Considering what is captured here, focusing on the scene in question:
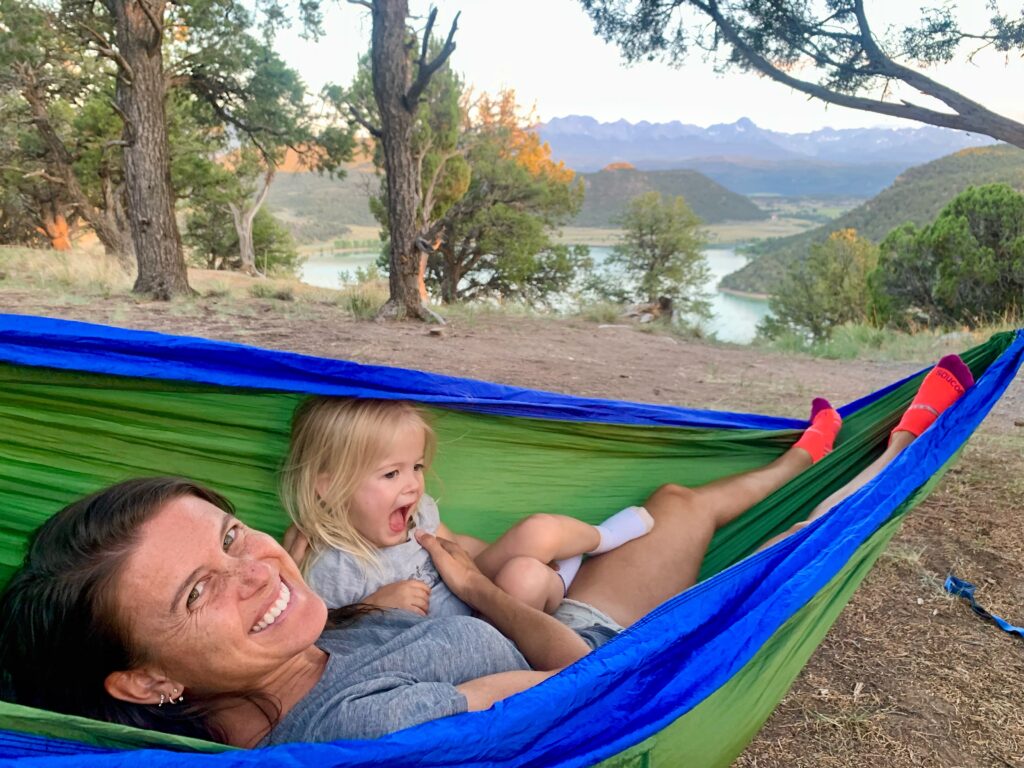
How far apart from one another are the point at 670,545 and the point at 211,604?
1.02 m

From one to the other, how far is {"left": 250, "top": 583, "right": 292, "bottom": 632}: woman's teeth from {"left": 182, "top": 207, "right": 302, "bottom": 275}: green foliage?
15.2m

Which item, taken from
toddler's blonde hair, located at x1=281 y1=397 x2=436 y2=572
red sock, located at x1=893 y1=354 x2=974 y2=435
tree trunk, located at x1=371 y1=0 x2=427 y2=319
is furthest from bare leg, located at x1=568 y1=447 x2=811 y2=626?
tree trunk, located at x1=371 y1=0 x2=427 y2=319

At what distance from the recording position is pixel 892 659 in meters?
1.69

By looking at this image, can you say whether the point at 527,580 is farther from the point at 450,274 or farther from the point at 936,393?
the point at 450,274

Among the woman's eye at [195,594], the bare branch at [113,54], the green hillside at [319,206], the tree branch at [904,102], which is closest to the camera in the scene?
the woman's eye at [195,594]

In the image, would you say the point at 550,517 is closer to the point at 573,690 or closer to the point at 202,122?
the point at 573,690

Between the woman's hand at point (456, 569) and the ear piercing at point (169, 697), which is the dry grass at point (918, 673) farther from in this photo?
the ear piercing at point (169, 697)

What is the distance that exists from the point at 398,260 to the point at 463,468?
4.54m

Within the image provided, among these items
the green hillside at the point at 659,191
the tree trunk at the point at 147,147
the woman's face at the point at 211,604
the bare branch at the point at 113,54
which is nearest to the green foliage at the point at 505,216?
the green hillside at the point at 659,191

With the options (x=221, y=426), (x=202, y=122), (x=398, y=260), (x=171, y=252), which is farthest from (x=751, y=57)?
(x=202, y=122)

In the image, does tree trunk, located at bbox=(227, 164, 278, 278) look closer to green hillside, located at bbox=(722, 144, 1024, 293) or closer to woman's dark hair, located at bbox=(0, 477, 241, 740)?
woman's dark hair, located at bbox=(0, 477, 241, 740)

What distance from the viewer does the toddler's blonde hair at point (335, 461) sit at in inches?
55.1

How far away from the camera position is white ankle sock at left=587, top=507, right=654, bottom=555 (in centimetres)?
168

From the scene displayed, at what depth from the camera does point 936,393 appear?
5.84 ft
